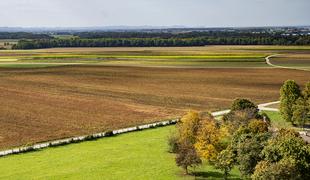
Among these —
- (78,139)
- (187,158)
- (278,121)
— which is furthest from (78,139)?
(278,121)

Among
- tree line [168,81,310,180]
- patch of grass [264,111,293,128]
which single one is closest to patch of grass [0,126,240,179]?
tree line [168,81,310,180]

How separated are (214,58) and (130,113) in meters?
75.6

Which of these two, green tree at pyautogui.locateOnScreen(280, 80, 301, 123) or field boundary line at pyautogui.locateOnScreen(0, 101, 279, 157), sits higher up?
green tree at pyautogui.locateOnScreen(280, 80, 301, 123)

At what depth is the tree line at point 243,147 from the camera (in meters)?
29.6

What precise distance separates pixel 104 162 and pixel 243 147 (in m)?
12.7

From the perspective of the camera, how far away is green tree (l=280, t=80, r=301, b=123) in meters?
55.8

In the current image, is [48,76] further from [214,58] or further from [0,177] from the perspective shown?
[0,177]

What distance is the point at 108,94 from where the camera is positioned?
260 ft

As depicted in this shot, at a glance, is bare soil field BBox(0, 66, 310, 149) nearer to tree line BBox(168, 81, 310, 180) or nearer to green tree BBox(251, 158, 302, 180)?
tree line BBox(168, 81, 310, 180)

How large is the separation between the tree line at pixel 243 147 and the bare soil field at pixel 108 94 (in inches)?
640

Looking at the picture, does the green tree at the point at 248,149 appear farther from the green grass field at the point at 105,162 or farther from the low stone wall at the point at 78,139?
the low stone wall at the point at 78,139

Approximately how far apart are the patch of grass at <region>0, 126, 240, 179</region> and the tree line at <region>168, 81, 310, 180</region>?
1.28 meters

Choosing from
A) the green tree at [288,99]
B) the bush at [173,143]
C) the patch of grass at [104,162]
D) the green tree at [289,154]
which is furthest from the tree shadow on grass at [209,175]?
the green tree at [288,99]

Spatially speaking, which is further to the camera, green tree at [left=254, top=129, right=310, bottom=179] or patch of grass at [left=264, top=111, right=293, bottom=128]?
patch of grass at [left=264, top=111, right=293, bottom=128]
